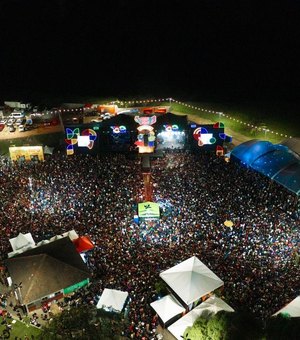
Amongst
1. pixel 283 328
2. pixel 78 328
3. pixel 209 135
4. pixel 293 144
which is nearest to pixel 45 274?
pixel 78 328

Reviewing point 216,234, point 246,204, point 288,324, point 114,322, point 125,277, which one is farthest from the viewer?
point 246,204

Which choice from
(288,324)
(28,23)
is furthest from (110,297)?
(28,23)

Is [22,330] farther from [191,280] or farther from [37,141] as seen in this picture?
[37,141]

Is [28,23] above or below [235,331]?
above

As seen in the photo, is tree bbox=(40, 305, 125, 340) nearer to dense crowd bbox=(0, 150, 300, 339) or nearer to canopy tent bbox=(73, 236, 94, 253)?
dense crowd bbox=(0, 150, 300, 339)

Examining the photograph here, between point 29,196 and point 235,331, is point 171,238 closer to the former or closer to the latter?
point 235,331

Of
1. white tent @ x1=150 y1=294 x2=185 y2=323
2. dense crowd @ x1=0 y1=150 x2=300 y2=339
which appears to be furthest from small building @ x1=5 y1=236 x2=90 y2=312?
white tent @ x1=150 y1=294 x2=185 y2=323
